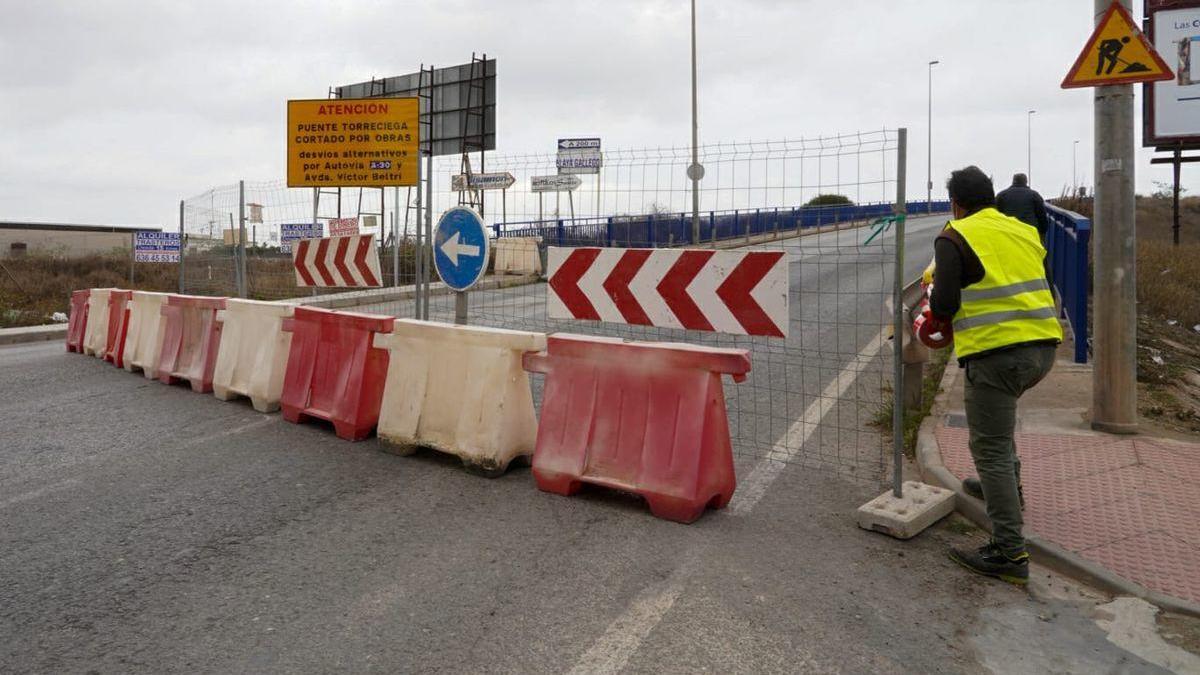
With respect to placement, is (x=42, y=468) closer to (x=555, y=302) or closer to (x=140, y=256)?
(x=555, y=302)

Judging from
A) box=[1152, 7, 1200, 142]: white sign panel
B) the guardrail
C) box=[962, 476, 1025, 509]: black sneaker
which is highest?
box=[1152, 7, 1200, 142]: white sign panel

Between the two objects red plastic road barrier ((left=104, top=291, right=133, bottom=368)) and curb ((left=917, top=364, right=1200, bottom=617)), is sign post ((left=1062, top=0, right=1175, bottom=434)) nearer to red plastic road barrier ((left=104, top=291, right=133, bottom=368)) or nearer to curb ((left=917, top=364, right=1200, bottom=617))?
curb ((left=917, top=364, right=1200, bottom=617))

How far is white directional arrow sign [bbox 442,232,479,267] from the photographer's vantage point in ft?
23.4

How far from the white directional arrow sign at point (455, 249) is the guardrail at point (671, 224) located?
150cm

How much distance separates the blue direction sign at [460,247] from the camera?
23.2 ft

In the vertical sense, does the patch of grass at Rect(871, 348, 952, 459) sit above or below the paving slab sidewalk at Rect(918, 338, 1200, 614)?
above

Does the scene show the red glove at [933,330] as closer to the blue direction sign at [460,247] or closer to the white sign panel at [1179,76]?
the blue direction sign at [460,247]

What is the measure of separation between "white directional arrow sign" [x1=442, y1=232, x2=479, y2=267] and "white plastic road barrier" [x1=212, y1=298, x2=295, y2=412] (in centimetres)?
138

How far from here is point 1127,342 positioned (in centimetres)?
591

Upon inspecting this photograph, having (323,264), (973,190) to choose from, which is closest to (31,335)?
(323,264)

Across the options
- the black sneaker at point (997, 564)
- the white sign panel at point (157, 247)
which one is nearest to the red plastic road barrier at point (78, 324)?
the white sign panel at point (157, 247)

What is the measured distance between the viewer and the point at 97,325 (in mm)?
10602

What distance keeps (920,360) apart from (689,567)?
3279mm

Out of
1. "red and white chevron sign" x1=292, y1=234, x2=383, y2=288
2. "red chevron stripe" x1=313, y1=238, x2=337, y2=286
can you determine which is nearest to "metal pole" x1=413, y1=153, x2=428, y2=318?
"red and white chevron sign" x1=292, y1=234, x2=383, y2=288
